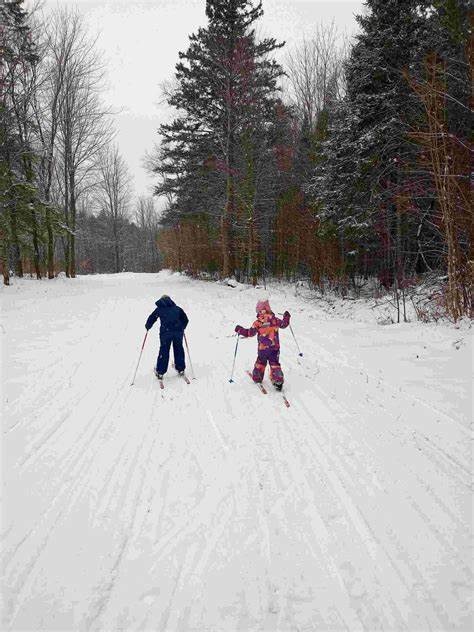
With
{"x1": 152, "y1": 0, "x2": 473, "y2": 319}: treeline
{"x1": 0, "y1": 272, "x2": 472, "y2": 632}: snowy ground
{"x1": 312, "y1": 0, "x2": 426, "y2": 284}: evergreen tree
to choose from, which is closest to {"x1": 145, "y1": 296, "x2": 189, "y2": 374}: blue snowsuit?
{"x1": 0, "y1": 272, "x2": 472, "y2": 632}: snowy ground

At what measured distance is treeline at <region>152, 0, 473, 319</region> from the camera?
9.47 metres

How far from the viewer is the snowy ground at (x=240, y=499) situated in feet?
8.22

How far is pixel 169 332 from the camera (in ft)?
23.9

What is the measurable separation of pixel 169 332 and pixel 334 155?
12.5 metres

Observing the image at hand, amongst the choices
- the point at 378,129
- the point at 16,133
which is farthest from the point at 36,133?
the point at 378,129

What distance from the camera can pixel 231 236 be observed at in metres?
24.0

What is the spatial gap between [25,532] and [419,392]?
5.66m

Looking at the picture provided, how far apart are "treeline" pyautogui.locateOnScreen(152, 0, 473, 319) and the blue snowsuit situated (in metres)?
6.55

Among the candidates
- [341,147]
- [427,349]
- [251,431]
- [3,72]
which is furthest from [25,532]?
[3,72]

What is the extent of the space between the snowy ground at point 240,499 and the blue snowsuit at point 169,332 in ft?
1.64

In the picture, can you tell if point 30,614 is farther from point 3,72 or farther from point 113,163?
point 113,163

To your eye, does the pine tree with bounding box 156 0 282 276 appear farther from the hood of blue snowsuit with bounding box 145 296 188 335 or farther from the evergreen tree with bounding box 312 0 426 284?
the hood of blue snowsuit with bounding box 145 296 188 335

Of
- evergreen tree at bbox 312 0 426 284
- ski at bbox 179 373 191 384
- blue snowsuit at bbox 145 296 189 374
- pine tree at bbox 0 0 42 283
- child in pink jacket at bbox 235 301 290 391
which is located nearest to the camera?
child in pink jacket at bbox 235 301 290 391

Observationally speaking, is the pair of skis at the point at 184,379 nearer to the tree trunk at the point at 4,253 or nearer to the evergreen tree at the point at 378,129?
the evergreen tree at the point at 378,129
